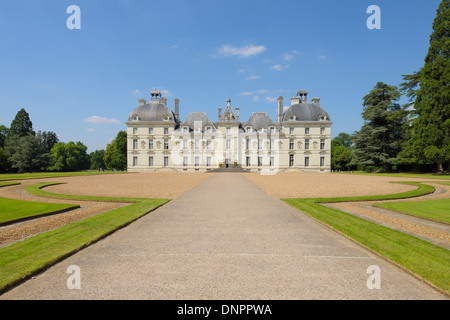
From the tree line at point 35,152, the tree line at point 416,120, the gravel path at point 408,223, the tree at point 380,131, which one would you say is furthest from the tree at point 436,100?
the tree line at point 35,152

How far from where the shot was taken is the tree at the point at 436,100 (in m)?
31.7

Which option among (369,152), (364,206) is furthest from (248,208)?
(369,152)

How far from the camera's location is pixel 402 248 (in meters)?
5.09

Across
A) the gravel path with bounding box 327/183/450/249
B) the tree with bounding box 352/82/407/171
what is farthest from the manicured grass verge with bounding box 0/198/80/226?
the tree with bounding box 352/82/407/171

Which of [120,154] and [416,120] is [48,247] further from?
[120,154]

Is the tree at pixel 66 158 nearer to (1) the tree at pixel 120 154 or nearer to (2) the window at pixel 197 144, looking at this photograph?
(1) the tree at pixel 120 154

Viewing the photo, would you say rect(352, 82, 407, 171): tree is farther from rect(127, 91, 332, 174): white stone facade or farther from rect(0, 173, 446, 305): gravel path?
rect(0, 173, 446, 305): gravel path

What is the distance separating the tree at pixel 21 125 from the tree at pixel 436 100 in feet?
261

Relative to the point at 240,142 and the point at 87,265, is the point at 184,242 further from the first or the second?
the point at 240,142

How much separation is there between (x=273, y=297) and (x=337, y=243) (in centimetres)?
305

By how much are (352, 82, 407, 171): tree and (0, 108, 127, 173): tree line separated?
57.8 m

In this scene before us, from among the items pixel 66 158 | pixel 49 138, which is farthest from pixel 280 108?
pixel 49 138

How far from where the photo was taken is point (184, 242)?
5516 mm

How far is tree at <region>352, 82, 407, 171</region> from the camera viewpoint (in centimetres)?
4397
